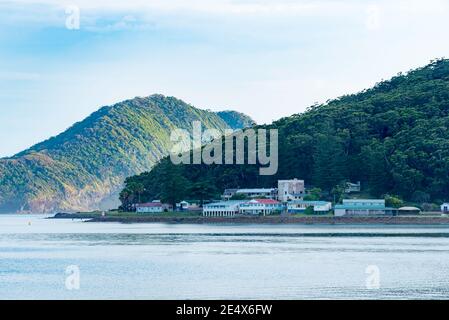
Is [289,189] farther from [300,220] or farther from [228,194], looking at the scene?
[300,220]

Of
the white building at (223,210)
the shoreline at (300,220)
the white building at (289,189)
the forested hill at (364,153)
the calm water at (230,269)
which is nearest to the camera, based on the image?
the calm water at (230,269)

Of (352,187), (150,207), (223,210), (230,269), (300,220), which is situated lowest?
(230,269)

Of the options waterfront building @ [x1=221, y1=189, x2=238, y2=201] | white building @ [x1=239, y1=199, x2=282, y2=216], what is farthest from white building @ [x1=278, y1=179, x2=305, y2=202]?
waterfront building @ [x1=221, y1=189, x2=238, y2=201]

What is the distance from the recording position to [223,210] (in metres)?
94.3

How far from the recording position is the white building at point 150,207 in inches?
3969

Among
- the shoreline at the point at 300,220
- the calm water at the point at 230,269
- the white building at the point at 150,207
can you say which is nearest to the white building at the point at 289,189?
the shoreline at the point at 300,220

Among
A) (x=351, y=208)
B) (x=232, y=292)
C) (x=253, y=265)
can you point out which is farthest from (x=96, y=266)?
(x=351, y=208)

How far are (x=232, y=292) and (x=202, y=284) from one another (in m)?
2.43

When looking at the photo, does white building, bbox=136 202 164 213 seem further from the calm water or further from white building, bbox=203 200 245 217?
the calm water

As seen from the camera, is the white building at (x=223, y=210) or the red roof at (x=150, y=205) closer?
the white building at (x=223, y=210)

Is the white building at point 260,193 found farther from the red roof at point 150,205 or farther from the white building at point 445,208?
the white building at point 445,208

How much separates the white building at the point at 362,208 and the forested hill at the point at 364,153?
5.93 metres

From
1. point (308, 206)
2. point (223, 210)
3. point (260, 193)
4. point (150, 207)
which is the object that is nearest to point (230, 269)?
point (308, 206)

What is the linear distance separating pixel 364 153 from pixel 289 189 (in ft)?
30.9
